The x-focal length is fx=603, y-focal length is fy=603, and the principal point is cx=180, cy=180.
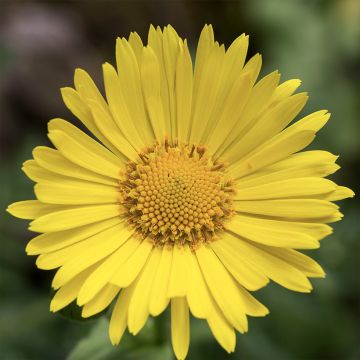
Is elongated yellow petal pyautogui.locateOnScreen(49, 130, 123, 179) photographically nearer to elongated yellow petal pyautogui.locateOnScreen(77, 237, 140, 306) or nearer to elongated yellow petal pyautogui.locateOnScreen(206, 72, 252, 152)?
elongated yellow petal pyautogui.locateOnScreen(77, 237, 140, 306)

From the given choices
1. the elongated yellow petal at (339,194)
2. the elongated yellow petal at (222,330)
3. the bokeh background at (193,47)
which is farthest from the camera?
the bokeh background at (193,47)

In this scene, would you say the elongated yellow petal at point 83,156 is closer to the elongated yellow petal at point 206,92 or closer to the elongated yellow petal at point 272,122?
the elongated yellow petal at point 206,92

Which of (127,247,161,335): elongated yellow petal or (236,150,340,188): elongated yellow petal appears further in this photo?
(236,150,340,188): elongated yellow petal

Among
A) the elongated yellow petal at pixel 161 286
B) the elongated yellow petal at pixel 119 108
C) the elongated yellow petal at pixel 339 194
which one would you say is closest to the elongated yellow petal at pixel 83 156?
the elongated yellow petal at pixel 119 108

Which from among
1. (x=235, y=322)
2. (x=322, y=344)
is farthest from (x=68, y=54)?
(x=235, y=322)

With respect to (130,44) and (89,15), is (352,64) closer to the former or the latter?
(89,15)

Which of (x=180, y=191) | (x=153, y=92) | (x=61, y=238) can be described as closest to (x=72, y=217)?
(x=61, y=238)

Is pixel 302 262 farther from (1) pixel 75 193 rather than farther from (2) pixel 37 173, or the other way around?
(2) pixel 37 173

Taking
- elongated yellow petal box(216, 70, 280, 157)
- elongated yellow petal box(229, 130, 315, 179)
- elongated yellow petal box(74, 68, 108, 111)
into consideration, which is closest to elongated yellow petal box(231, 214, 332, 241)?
elongated yellow petal box(229, 130, 315, 179)
